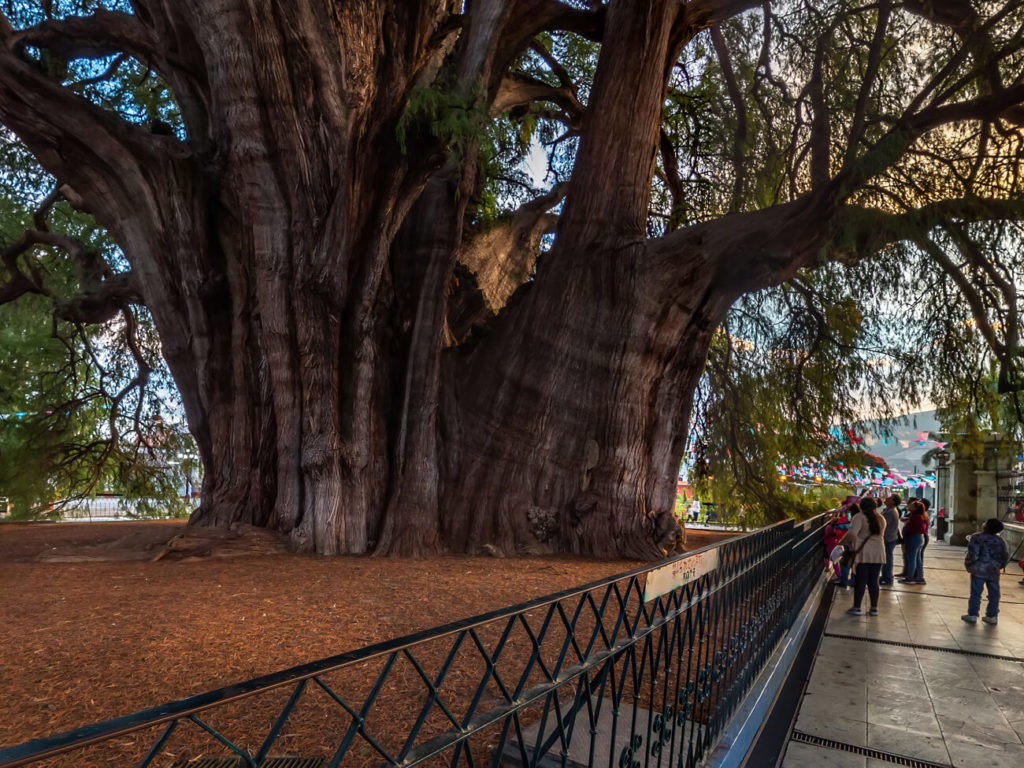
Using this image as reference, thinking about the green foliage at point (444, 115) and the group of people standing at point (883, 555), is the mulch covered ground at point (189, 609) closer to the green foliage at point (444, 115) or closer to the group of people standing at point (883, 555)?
the group of people standing at point (883, 555)

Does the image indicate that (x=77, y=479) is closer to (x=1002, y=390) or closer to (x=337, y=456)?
(x=337, y=456)

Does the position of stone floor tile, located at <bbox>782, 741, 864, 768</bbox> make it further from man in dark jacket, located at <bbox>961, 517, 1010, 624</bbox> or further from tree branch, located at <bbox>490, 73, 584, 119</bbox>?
tree branch, located at <bbox>490, 73, 584, 119</bbox>

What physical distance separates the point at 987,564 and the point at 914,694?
321 cm

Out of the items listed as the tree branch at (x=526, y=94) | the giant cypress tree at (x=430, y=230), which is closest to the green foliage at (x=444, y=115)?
the giant cypress tree at (x=430, y=230)

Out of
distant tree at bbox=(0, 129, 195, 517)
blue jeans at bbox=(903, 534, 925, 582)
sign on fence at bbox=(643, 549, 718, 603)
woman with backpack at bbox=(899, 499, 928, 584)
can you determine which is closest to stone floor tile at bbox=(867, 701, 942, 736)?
sign on fence at bbox=(643, 549, 718, 603)

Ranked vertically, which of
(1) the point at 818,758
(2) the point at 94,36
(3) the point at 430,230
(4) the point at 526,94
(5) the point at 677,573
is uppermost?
(4) the point at 526,94

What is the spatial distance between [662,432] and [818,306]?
4109 millimetres

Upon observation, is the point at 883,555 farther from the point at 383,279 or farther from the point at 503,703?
the point at 503,703

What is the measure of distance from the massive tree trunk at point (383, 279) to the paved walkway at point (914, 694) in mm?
2501

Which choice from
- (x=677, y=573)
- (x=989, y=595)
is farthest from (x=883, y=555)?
(x=677, y=573)

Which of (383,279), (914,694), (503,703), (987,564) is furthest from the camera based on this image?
(383,279)

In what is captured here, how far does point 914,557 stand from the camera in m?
10.2

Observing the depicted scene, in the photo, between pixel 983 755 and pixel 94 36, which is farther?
pixel 94 36

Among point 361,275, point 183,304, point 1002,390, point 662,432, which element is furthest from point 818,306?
point 183,304
